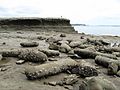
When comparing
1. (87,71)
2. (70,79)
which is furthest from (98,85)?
(87,71)

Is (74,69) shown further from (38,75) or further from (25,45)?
(25,45)

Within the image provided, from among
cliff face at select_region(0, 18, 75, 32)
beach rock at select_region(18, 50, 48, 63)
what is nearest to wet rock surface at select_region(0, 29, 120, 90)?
beach rock at select_region(18, 50, 48, 63)

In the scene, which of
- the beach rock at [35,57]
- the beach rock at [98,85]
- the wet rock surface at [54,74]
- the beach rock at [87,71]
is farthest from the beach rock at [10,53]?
the beach rock at [98,85]

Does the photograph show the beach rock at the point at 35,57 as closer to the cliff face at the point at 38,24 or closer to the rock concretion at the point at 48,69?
the rock concretion at the point at 48,69

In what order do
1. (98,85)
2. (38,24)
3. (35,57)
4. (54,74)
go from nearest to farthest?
(98,85)
(54,74)
(35,57)
(38,24)

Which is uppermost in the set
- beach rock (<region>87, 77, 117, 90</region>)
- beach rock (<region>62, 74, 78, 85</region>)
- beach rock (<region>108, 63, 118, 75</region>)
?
beach rock (<region>87, 77, 117, 90</region>)

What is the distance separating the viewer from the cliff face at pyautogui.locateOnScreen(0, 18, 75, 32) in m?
19.2

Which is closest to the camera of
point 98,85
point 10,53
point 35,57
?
point 98,85

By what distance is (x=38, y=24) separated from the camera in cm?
2008

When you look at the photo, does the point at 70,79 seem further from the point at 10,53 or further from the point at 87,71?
the point at 10,53

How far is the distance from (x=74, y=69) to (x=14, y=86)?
51.2 inches

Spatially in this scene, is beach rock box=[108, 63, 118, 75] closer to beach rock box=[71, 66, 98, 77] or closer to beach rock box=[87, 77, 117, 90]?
beach rock box=[71, 66, 98, 77]

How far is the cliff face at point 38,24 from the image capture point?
19.2 meters

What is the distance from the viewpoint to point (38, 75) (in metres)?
4.55
